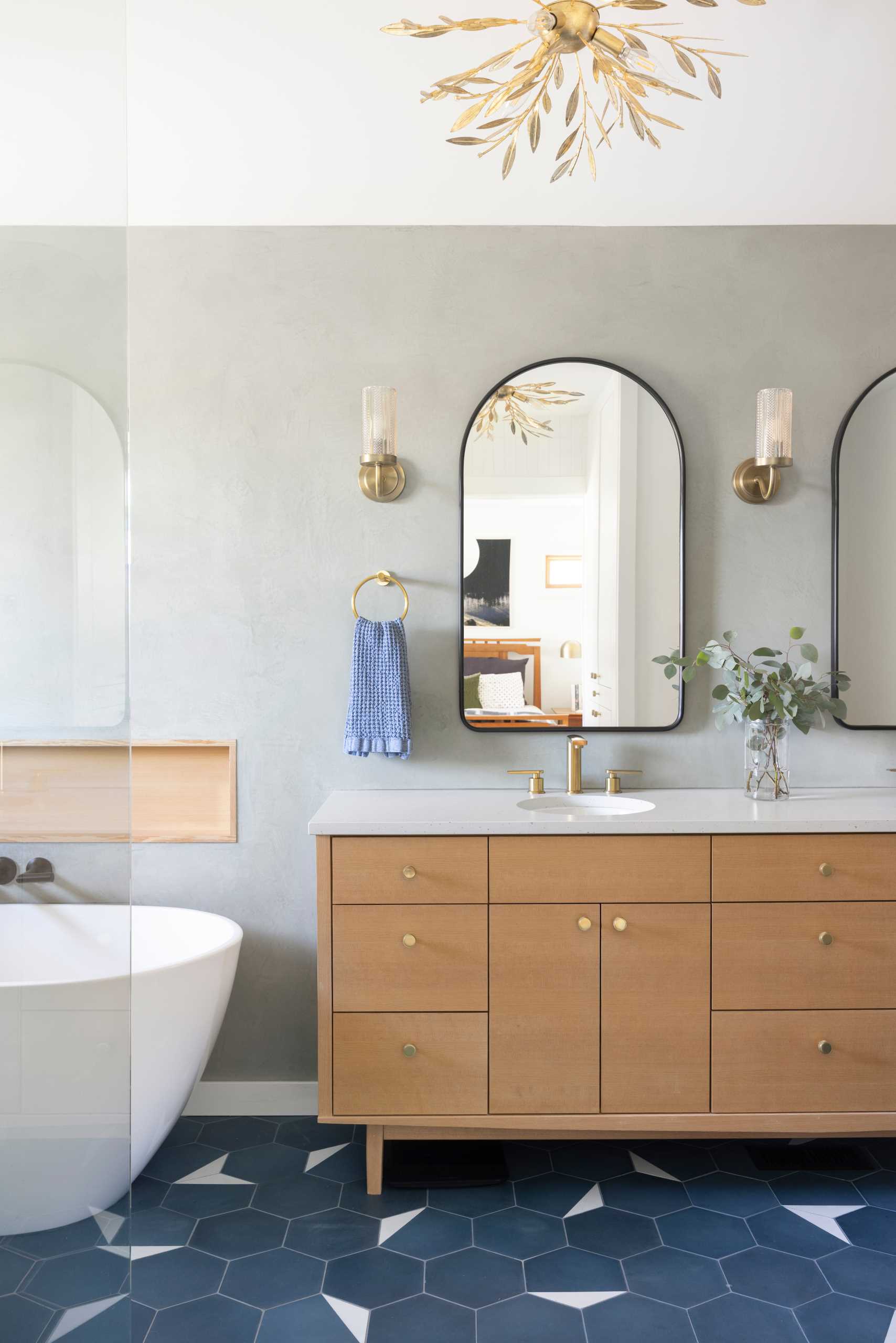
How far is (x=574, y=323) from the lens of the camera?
2.53 m

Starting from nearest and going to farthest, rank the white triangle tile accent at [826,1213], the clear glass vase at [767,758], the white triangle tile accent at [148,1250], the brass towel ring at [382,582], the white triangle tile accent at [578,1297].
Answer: the white triangle tile accent at [578,1297] < the white triangle tile accent at [148,1250] < the white triangle tile accent at [826,1213] < the clear glass vase at [767,758] < the brass towel ring at [382,582]

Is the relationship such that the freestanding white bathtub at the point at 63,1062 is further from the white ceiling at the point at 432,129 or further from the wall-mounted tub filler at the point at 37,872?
the white ceiling at the point at 432,129

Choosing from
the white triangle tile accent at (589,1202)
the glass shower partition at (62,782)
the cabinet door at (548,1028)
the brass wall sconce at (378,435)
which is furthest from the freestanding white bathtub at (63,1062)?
the brass wall sconce at (378,435)

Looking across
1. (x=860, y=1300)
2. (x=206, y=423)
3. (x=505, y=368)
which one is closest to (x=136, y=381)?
(x=206, y=423)

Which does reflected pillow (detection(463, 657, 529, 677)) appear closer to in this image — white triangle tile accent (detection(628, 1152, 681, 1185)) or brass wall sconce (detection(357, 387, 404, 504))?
brass wall sconce (detection(357, 387, 404, 504))

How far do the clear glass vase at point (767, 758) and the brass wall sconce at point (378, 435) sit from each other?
1.15 meters

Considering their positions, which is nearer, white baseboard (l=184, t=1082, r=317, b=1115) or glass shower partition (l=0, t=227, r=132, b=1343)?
glass shower partition (l=0, t=227, r=132, b=1343)

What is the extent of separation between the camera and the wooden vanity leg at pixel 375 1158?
2.07 meters

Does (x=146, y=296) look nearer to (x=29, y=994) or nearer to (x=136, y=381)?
(x=136, y=381)

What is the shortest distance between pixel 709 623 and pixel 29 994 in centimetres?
210

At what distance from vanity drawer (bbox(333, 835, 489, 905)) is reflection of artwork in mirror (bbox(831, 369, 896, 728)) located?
3.86 feet

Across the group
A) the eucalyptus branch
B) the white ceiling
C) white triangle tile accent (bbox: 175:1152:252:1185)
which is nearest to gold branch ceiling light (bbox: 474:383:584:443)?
the white ceiling

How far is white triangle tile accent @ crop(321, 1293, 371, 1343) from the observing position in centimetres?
165

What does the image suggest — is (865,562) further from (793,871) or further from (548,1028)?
(548,1028)
